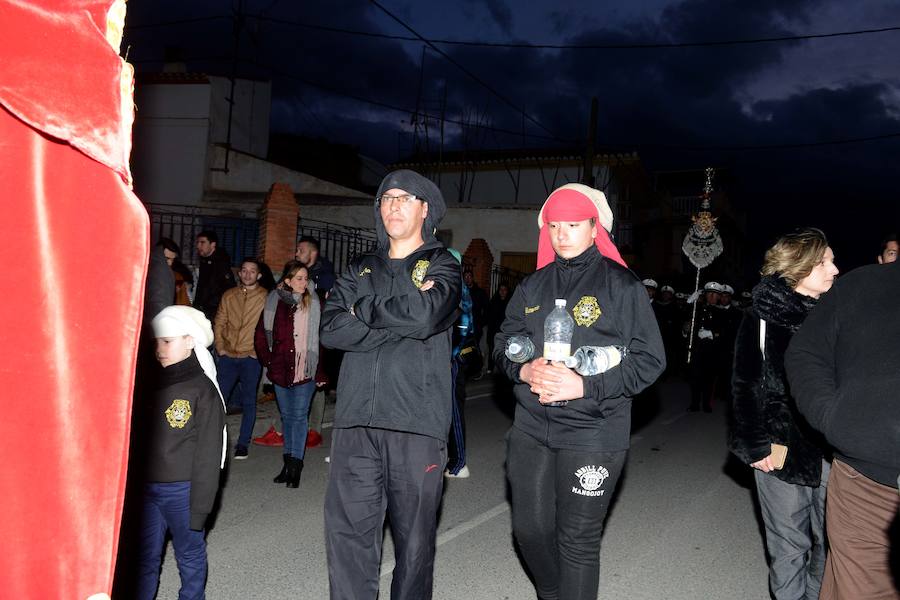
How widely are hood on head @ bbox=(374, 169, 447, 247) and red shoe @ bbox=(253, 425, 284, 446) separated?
476 centimetres

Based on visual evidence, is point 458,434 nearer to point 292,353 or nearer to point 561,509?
point 292,353

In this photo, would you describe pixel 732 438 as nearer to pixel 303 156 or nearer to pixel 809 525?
pixel 809 525

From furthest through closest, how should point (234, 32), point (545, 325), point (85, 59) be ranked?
point (234, 32), point (545, 325), point (85, 59)

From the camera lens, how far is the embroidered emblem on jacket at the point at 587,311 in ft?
10.4

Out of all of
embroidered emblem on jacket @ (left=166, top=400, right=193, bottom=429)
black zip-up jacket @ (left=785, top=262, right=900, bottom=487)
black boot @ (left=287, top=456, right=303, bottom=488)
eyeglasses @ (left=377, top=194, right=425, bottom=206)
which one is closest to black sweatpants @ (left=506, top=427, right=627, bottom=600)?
black zip-up jacket @ (left=785, top=262, right=900, bottom=487)

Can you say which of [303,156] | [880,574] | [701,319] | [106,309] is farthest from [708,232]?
[303,156]

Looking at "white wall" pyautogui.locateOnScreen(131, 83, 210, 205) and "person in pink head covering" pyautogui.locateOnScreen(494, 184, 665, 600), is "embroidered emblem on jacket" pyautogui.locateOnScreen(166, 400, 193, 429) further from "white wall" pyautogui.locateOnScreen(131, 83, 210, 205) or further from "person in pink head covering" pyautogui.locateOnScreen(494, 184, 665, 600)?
"white wall" pyautogui.locateOnScreen(131, 83, 210, 205)

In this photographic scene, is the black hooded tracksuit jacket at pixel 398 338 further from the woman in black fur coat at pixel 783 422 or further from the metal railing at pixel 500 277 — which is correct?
the metal railing at pixel 500 277

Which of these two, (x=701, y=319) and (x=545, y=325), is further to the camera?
(x=701, y=319)

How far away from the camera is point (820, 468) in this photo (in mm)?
3422

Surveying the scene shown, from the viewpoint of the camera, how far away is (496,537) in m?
5.09

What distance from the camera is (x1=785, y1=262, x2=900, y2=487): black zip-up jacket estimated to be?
7.54 ft

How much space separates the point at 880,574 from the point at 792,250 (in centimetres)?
170

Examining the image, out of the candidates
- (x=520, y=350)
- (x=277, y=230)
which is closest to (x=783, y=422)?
(x=520, y=350)
